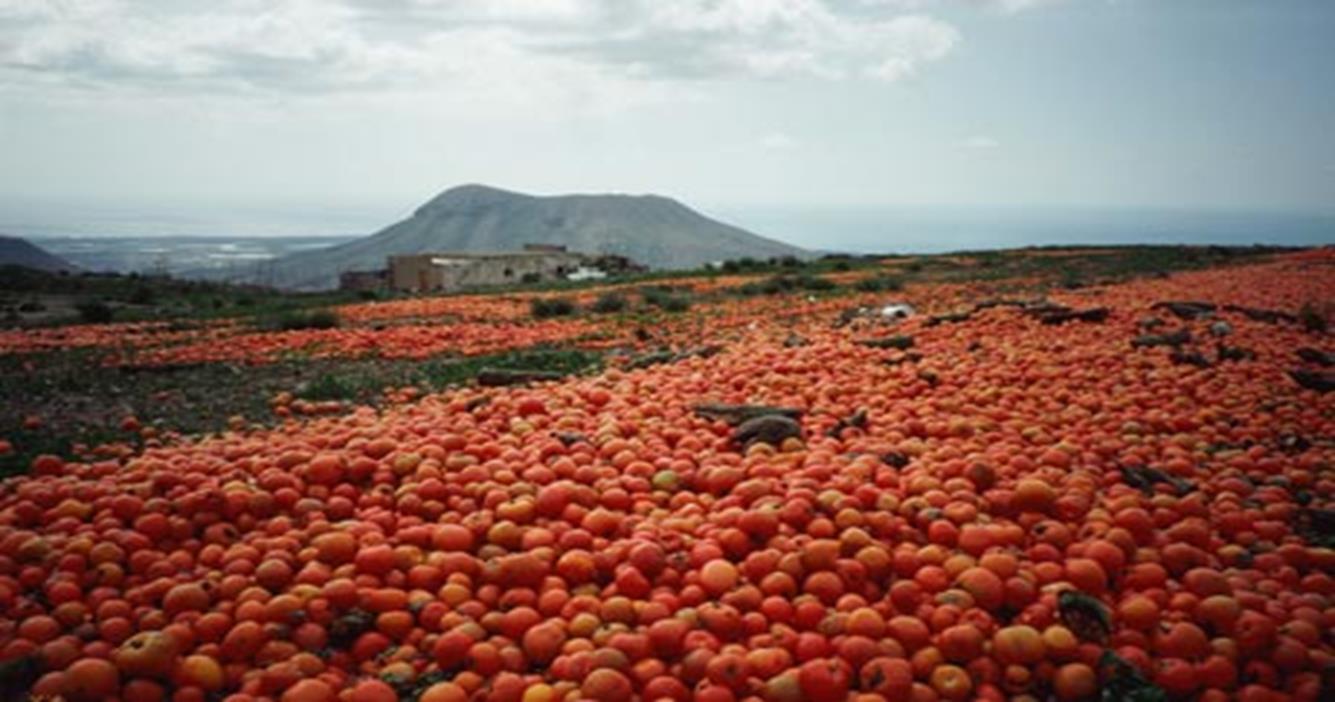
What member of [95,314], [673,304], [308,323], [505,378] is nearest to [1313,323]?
[505,378]

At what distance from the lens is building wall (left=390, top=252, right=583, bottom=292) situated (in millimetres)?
52875

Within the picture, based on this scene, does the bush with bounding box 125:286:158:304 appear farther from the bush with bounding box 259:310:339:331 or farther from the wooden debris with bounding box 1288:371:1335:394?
the wooden debris with bounding box 1288:371:1335:394

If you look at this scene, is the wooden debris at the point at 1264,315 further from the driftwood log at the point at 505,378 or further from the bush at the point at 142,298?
the bush at the point at 142,298

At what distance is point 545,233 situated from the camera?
5871 inches

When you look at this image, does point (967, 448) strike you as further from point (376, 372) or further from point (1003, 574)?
point (376, 372)

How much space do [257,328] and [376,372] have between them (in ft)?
31.7

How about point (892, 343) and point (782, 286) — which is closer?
point (892, 343)

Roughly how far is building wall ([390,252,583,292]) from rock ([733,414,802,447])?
146 feet

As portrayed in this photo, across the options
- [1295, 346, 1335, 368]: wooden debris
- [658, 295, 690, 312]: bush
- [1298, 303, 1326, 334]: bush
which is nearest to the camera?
[1295, 346, 1335, 368]: wooden debris

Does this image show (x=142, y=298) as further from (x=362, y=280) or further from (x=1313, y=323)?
(x=1313, y=323)

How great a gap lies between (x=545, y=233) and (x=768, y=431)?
146m

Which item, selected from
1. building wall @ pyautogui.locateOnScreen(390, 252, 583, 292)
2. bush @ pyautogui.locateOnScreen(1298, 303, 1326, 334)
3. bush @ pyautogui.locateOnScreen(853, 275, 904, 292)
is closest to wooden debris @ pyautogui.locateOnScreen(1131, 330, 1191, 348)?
bush @ pyautogui.locateOnScreen(1298, 303, 1326, 334)

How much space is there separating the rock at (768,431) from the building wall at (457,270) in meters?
44.6

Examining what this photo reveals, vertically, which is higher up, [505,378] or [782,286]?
[782,286]
